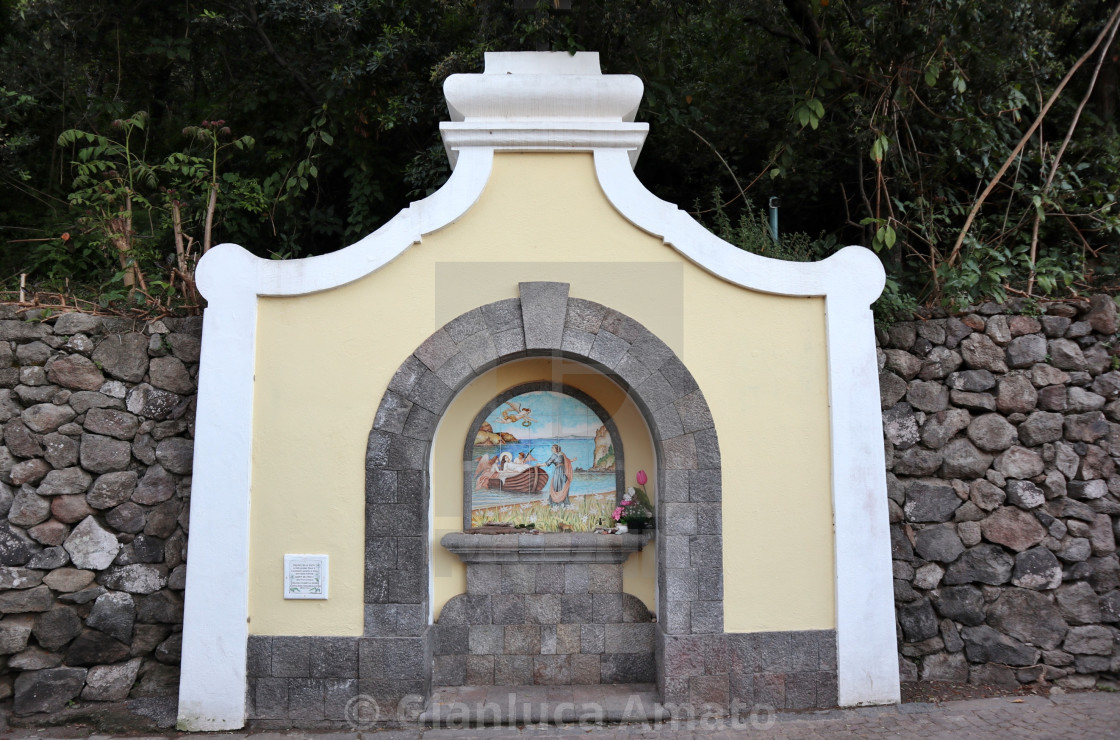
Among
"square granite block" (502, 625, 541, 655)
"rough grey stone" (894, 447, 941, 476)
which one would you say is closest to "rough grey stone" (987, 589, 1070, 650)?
"rough grey stone" (894, 447, 941, 476)

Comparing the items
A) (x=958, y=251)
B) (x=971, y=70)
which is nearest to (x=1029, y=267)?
(x=958, y=251)

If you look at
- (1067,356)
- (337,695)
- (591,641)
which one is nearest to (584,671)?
(591,641)

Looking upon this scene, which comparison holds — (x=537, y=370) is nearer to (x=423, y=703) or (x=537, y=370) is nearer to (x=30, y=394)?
(x=423, y=703)

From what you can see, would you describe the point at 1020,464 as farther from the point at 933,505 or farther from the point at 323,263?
the point at 323,263

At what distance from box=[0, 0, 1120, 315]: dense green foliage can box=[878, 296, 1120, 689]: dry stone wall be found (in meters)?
0.47

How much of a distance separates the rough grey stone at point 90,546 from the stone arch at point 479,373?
6.24 feet

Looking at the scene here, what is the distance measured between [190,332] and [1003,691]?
20.5ft

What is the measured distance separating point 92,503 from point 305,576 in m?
1.66

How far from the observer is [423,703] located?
4.64m

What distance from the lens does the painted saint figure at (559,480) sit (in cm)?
529

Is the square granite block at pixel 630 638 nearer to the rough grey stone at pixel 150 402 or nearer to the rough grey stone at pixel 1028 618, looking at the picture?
the rough grey stone at pixel 1028 618

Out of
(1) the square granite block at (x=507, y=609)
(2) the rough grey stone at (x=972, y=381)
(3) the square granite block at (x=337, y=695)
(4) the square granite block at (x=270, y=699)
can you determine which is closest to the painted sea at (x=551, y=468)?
(1) the square granite block at (x=507, y=609)

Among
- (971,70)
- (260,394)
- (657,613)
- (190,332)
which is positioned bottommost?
(657,613)

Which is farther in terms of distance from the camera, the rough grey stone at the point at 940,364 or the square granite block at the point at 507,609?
the rough grey stone at the point at 940,364
